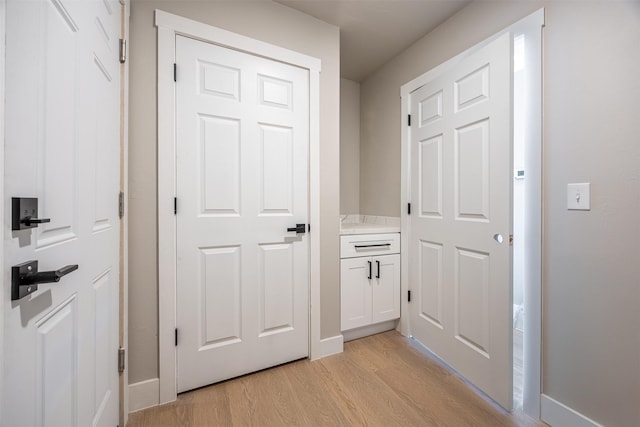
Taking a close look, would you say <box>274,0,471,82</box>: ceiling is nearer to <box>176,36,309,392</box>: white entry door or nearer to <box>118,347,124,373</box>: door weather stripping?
<box>176,36,309,392</box>: white entry door

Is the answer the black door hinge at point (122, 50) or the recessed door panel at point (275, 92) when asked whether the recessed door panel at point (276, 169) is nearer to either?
the recessed door panel at point (275, 92)

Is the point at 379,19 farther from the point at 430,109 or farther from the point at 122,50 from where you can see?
the point at 122,50

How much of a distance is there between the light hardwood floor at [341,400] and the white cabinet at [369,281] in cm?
35

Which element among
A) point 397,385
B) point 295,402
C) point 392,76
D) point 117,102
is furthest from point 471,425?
point 392,76

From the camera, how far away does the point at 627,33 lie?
44.9 inches

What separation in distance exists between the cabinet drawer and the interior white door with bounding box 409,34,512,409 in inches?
6.7

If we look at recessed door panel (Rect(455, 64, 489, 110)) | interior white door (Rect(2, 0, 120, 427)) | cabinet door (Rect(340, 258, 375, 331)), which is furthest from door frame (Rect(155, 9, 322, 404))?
recessed door panel (Rect(455, 64, 489, 110))

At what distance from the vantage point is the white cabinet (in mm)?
2154

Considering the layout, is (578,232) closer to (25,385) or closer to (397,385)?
(397,385)

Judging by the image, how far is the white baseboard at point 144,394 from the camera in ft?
4.77

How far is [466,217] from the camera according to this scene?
5.80 feet

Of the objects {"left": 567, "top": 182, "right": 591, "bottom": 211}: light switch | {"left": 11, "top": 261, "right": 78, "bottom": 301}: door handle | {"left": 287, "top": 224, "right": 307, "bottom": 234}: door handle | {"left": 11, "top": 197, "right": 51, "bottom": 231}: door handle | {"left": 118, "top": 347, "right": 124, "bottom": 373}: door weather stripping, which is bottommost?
{"left": 118, "top": 347, "right": 124, "bottom": 373}: door weather stripping

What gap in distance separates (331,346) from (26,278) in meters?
1.83

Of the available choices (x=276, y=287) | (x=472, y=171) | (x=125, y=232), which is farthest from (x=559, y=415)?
(x=125, y=232)
